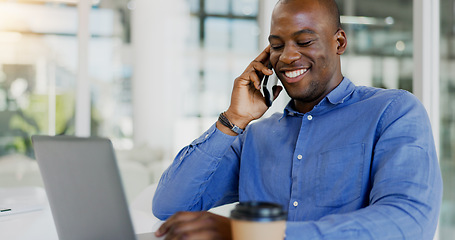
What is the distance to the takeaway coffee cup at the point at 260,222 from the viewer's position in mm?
635

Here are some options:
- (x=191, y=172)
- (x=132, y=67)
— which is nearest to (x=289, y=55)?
(x=191, y=172)

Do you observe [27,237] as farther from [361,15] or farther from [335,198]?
[361,15]

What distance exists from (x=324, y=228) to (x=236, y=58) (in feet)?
12.6

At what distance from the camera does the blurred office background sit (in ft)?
13.4

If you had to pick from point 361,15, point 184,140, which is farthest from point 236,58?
point 361,15

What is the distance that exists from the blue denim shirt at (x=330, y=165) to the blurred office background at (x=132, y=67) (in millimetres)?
2206

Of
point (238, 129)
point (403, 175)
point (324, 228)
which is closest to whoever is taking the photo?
point (324, 228)

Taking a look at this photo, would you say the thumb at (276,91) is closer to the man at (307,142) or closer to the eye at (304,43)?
the man at (307,142)

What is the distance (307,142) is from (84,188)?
0.79 m

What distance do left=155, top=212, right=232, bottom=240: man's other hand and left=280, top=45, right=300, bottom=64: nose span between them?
78 cm

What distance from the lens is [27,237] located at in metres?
1.33

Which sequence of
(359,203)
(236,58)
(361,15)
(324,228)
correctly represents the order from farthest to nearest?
(236,58) < (361,15) < (359,203) < (324,228)

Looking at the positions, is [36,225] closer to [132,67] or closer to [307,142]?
[307,142]

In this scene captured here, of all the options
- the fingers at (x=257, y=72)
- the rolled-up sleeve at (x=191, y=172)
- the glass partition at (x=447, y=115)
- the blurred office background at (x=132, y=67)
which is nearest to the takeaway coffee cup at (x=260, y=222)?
the rolled-up sleeve at (x=191, y=172)
